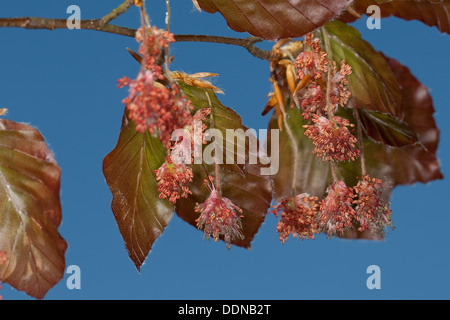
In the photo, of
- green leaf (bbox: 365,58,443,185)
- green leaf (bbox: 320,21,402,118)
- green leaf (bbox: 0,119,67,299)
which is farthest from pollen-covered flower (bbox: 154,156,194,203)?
green leaf (bbox: 365,58,443,185)

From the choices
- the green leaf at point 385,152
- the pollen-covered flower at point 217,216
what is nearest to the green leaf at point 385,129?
the green leaf at point 385,152

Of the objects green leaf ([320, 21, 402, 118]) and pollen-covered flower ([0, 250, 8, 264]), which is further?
green leaf ([320, 21, 402, 118])

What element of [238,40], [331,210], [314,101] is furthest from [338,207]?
[238,40]

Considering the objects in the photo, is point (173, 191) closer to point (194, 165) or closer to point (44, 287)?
point (194, 165)

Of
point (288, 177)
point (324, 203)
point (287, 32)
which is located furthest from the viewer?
point (288, 177)

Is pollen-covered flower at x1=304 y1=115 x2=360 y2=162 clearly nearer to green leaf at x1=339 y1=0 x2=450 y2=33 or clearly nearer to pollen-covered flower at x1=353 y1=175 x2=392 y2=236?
pollen-covered flower at x1=353 y1=175 x2=392 y2=236

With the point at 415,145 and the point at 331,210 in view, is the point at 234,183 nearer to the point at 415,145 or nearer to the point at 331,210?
the point at 331,210

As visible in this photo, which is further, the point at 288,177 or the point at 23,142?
the point at 288,177

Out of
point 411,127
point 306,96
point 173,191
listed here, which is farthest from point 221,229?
point 411,127
